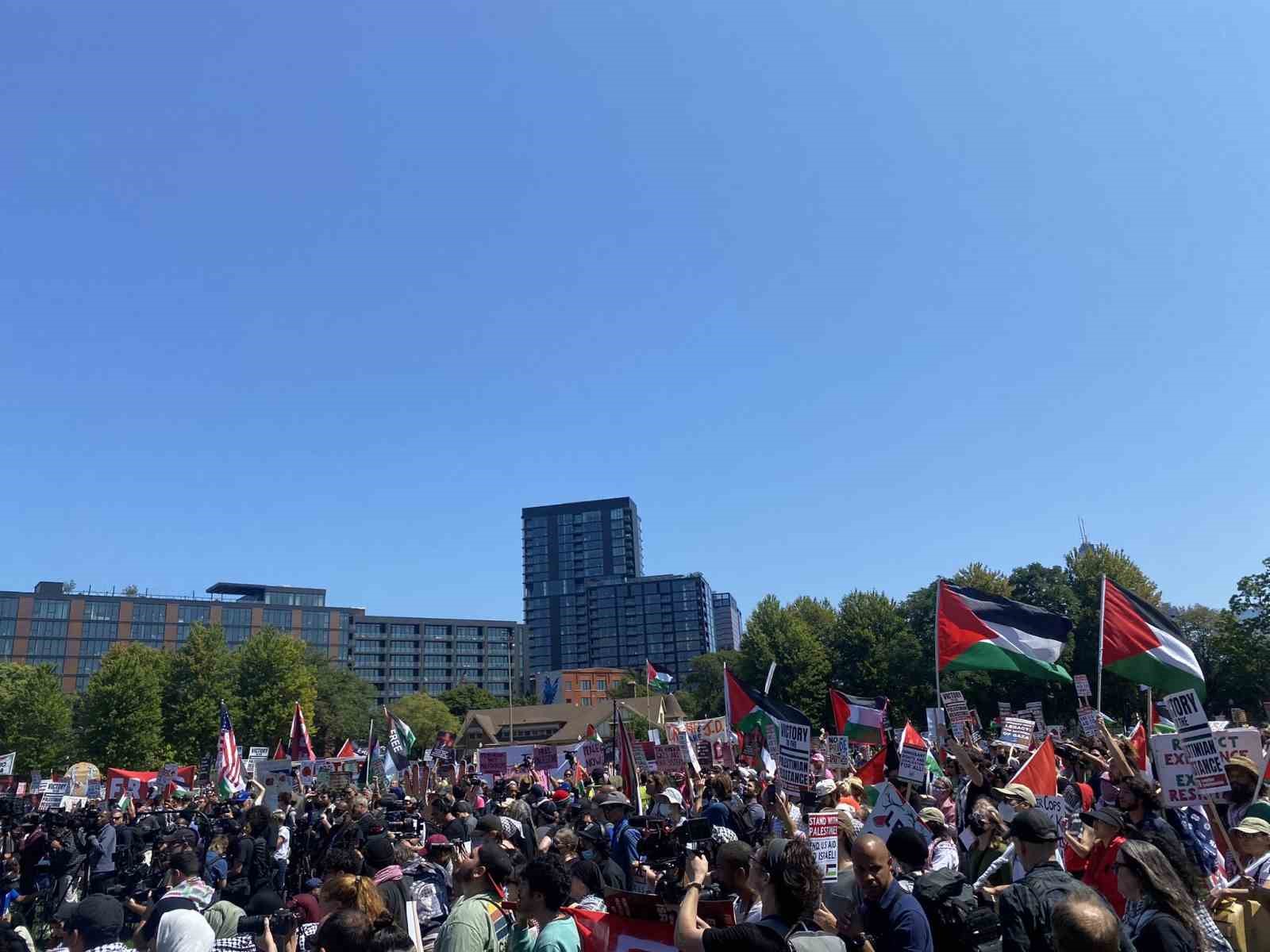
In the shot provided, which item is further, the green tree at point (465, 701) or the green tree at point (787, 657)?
the green tree at point (465, 701)

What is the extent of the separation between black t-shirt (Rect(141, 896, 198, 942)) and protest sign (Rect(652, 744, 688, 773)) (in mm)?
11443

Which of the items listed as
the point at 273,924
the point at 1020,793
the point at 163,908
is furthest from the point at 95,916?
the point at 1020,793

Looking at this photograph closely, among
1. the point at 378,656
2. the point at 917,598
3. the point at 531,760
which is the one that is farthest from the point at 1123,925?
the point at 378,656

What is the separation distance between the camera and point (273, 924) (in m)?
6.97

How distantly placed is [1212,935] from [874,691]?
67668 millimetres

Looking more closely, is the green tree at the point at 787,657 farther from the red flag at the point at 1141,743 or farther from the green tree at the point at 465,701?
the green tree at the point at 465,701

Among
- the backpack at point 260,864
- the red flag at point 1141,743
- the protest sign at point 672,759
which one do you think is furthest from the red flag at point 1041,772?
the backpack at point 260,864

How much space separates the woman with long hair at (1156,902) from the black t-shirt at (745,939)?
6.06ft

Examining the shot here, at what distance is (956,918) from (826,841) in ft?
7.85

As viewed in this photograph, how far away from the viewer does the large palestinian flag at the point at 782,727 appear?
38.8 ft

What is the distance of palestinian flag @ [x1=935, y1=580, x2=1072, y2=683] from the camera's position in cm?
1379

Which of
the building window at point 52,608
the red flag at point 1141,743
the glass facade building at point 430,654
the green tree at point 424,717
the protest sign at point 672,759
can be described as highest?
the building window at point 52,608

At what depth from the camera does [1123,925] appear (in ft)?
15.7

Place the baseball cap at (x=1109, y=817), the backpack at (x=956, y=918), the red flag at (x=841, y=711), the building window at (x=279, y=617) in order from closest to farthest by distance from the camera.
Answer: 1. the backpack at (x=956, y=918)
2. the baseball cap at (x=1109, y=817)
3. the red flag at (x=841, y=711)
4. the building window at (x=279, y=617)
